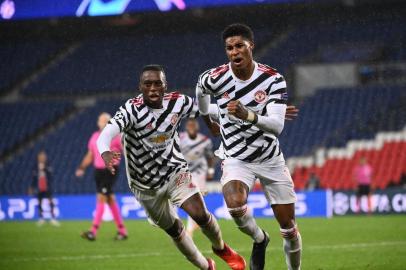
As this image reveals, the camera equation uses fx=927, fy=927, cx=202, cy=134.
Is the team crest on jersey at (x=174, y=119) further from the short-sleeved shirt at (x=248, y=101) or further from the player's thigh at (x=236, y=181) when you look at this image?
the player's thigh at (x=236, y=181)

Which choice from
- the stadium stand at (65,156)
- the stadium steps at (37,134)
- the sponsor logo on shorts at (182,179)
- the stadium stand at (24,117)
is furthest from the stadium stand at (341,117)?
the sponsor logo on shorts at (182,179)

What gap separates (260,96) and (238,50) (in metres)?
0.49

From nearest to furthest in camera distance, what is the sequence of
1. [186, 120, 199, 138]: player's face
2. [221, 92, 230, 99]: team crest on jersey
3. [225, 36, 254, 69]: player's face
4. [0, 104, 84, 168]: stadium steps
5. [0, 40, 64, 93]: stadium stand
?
[225, 36, 254, 69]: player's face
[221, 92, 230, 99]: team crest on jersey
[186, 120, 199, 138]: player's face
[0, 104, 84, 168]: stadium steps
[0, 40, 64, 93]: stadium stand

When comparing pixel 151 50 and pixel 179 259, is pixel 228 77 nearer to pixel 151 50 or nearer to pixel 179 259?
pixel 179 259

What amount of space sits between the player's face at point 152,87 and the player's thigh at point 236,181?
927 mm

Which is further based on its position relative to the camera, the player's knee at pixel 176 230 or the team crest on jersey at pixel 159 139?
the player's knee at pixel 176 230

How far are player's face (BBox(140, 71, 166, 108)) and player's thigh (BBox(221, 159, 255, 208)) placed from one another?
3.04ft

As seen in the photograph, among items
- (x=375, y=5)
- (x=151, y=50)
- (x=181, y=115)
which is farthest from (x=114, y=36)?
(x=181, y=115)

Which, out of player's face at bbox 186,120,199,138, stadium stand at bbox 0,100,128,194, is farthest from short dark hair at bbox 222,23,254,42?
stadium stand at bbox 0,100,128,194

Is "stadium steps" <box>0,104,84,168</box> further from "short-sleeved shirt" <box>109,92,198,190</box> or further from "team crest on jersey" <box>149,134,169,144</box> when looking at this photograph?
"team crest on jersey" <box>149,134,169,144</box>

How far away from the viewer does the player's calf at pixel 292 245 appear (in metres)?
8.89

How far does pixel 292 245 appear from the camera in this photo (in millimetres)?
8938

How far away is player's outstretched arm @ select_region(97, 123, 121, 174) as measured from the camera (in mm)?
8562

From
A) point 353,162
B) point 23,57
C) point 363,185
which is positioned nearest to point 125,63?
point 23,57
